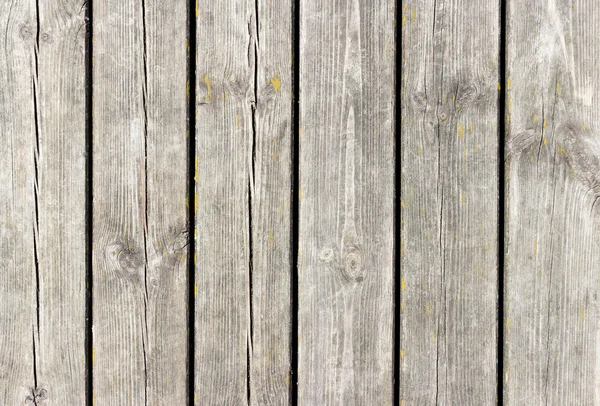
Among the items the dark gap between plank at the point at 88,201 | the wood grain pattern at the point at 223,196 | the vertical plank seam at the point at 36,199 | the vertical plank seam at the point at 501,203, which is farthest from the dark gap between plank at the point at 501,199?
the vertical plank seam at the point at 36,199

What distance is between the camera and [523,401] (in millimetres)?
1252

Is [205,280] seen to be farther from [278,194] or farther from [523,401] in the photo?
[523,401]

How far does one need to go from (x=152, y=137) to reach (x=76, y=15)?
0.35m

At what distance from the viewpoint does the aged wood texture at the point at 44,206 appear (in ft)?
4.25

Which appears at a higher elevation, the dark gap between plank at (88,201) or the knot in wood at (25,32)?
the knot in wood at (25,32)

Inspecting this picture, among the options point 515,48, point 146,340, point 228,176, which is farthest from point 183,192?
point 515,48

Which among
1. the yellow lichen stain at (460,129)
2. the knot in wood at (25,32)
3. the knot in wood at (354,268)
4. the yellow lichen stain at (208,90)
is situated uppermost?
the knot in wood at (25,32)

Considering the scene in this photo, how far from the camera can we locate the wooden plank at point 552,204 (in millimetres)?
1235

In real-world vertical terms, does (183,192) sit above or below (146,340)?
above

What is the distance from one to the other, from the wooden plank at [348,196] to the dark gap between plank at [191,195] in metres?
0.25

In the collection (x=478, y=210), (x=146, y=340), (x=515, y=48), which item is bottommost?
(x=146, y=340)

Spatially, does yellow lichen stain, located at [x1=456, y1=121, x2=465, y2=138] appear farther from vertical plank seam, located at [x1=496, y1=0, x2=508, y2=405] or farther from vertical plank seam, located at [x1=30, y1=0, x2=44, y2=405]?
vertical plank seam, located at [x1=30, y1=0, x2=44, y2=405]

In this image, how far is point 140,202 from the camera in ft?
4.23

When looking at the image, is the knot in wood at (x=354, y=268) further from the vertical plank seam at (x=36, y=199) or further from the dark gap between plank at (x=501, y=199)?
the vertical plank seam at (x=36, y=199)
